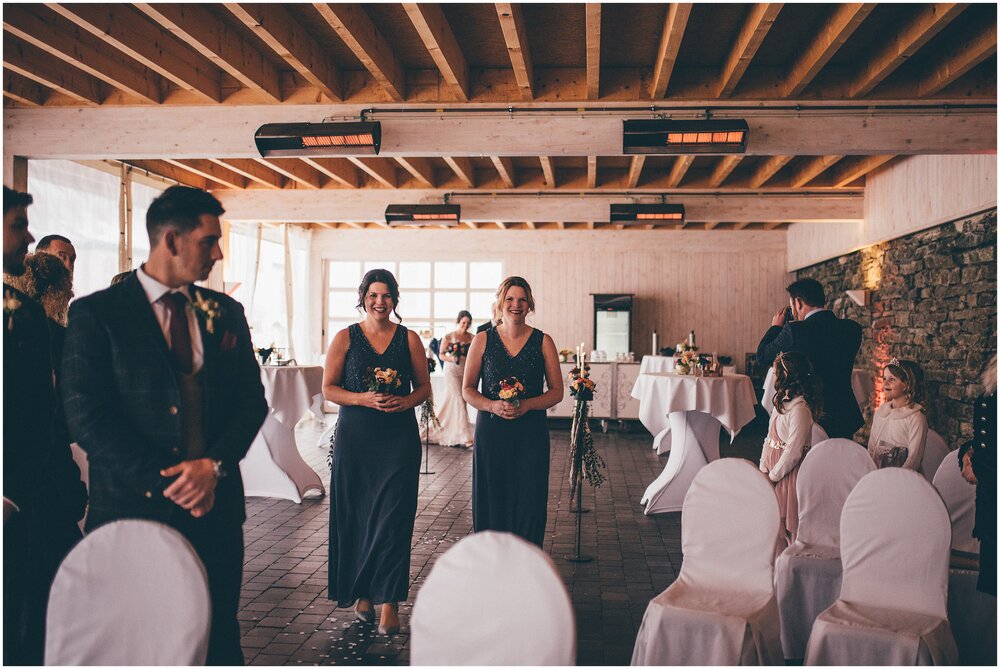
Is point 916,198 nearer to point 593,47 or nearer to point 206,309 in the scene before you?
point 593,47

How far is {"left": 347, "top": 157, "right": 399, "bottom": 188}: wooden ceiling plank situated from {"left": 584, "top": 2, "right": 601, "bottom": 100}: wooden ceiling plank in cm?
331

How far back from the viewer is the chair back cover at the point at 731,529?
260cm

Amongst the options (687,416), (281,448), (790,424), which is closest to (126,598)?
(790,424)

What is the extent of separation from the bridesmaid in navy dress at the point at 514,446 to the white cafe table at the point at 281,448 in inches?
119

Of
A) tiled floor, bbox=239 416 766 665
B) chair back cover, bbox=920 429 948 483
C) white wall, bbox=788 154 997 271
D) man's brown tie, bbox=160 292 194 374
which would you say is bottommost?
tiled floor, bbox=239 416 766 665

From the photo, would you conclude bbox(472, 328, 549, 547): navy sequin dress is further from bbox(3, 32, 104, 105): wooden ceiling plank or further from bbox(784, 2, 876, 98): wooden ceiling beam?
bbox(3, 32, 104, 105): wooden ceiling plank

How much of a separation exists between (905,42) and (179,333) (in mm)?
4749

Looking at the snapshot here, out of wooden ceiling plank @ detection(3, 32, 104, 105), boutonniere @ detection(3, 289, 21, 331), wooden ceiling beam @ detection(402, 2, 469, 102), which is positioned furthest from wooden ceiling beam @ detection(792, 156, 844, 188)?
boutonniere @ detection(3, 289, 21, 331)

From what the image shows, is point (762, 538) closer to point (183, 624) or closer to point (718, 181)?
point (183, 624)

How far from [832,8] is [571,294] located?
9160 mm

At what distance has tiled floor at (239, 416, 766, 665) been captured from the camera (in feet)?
10.8

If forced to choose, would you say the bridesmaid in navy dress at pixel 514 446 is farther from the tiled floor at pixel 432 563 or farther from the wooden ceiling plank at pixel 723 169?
the wooden ceiling plank at pixel 723 169

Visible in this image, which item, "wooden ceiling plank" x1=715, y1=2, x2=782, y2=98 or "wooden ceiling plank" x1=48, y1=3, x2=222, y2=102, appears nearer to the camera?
"wooden ceiling plank" x1=715, y1=2, x2=782, y2=98

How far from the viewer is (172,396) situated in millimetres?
2035
